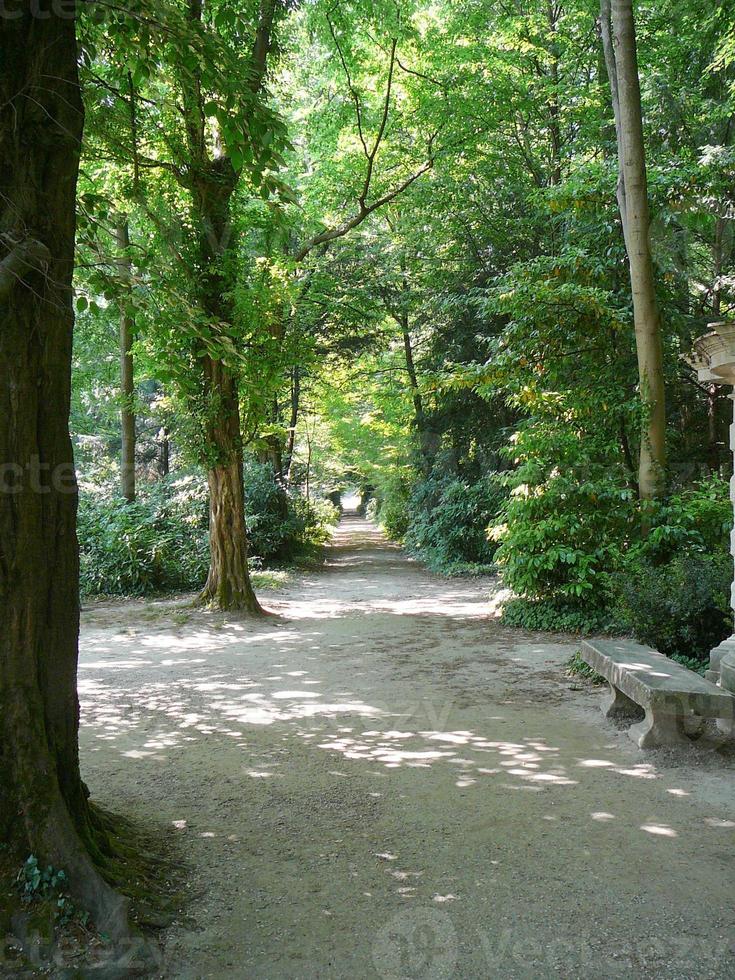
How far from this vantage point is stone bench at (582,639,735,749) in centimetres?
507

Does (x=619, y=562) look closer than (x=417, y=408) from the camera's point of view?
Yes

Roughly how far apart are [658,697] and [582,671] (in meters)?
2.72

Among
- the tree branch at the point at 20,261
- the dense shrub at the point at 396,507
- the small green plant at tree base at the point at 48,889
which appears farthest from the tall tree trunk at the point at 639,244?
the dense shrub at the point at 396,507

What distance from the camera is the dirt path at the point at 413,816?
9.98ft

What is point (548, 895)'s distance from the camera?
3.41 meters

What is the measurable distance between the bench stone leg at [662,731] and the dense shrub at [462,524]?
11680mm

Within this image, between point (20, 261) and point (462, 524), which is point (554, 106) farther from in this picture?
point (20, 261)

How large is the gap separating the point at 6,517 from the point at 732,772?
469cm

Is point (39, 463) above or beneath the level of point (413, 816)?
above

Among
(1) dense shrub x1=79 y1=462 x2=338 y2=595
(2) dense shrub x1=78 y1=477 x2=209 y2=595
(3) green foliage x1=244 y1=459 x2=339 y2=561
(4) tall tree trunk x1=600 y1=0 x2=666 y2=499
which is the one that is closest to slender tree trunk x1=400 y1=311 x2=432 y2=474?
(3) green foliage x1=244 y1=459 x2=339 y2=561

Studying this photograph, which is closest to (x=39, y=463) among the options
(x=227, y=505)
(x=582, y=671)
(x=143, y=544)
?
(x=582, y=671)

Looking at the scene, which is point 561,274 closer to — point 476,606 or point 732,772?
point 476,606

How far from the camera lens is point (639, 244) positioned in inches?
376

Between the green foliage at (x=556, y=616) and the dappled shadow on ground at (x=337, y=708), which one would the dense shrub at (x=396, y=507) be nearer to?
the green foliage at (x=556, y=616)
